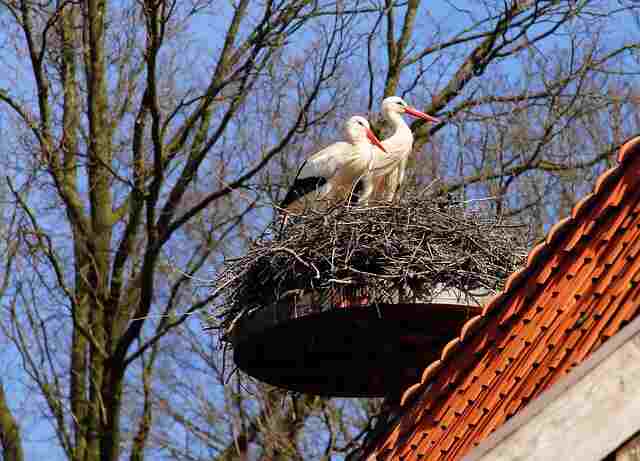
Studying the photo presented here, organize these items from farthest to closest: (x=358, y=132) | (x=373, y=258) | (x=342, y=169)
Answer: (x=358, y=132) → (x=342, y=169) → (x=373, y=258)

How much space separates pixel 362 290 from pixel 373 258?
0.85 ft

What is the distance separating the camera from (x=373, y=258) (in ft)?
21.7

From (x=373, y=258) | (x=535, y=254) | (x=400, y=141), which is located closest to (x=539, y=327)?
(x=535, y=254)

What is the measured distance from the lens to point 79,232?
45.9ft

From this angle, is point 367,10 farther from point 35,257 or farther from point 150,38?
point 35,257

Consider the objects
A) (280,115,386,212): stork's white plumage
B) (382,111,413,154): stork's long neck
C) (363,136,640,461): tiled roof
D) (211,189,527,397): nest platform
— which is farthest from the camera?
(382,111,413,154): stork's long neck

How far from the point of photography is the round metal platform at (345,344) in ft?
21.1

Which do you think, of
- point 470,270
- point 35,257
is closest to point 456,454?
point 470,270

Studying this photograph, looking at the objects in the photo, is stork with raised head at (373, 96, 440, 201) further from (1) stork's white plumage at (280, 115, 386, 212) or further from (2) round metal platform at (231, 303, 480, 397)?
(2) round metal platform at (231, 303, 480, 397)

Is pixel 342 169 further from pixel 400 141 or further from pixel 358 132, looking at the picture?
pixel 400 141

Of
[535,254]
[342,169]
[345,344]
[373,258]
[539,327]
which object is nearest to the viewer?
[539,327]

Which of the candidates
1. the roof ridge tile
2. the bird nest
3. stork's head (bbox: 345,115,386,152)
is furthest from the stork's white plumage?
the roof ridge tile

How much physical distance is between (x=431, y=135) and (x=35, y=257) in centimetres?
432

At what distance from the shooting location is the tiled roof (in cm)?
453
